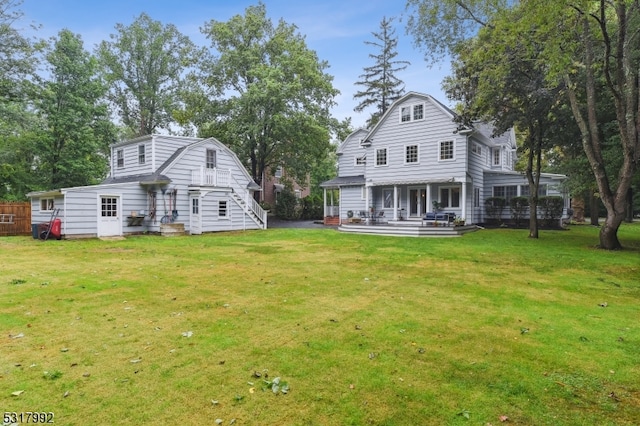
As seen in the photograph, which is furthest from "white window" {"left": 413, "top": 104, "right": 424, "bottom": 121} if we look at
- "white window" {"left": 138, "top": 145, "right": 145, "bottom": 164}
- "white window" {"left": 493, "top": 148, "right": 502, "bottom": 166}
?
"white window" {"left": 138, "top": 145, "right": 145, "bottom": 164}

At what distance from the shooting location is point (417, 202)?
2345cm

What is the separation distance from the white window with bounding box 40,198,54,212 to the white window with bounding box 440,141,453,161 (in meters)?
21.1

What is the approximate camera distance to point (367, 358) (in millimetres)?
3836

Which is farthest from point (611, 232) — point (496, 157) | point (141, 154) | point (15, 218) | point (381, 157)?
point (15, 218)

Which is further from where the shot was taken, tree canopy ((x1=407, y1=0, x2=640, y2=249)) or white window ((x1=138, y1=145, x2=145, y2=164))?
white window ((x1=138, y1=145, x2=145, y2=164))

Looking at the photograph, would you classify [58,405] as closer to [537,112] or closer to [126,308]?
[126,308]

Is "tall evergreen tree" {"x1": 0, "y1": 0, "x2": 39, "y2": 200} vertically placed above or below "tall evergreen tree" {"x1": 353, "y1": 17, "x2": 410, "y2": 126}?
below

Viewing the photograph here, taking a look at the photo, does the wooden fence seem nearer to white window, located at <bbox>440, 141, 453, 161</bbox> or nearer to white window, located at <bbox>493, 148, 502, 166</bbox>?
white window, located at <bbox>440, 141, 453, 161</bbox>

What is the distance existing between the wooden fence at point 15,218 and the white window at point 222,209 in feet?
35.0

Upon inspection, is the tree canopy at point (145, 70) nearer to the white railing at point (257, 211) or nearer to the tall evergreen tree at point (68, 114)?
the tall evergreen tree at point (68, 114)

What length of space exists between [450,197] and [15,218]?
25.6 meters

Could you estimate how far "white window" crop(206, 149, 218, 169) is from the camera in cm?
2155

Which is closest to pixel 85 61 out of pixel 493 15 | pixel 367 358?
pixel 493 15

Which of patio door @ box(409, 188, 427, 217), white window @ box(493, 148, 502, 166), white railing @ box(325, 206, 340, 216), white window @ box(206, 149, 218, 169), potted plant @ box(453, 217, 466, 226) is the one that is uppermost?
white window @ box(493, 148, 502, 166)
